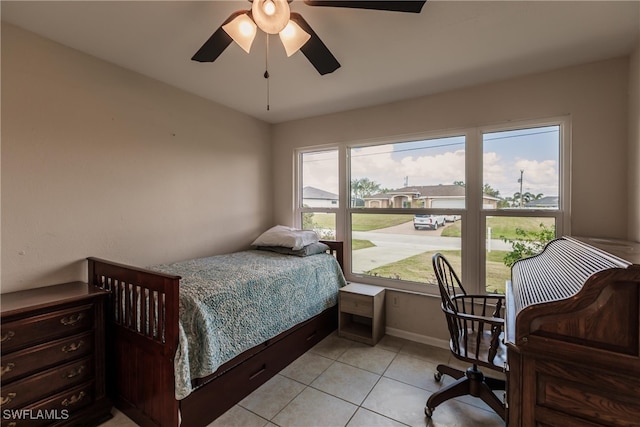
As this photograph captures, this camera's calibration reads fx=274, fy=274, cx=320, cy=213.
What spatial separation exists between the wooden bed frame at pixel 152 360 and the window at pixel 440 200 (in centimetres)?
169

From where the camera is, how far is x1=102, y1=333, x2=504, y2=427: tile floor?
1.75 meters

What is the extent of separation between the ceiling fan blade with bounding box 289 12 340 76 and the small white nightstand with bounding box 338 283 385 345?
2.09 meters

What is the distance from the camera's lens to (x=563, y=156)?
226 cm

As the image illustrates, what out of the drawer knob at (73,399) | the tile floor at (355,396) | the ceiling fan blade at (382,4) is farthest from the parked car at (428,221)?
the drawer knob at (73,399)

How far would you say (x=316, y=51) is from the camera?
1.57m

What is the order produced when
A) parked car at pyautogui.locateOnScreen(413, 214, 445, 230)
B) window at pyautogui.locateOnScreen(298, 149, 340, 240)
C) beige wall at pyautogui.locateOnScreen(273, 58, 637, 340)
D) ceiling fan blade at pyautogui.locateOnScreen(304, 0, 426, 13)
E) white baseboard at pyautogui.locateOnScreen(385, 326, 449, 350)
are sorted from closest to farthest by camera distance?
ceiling fan blade at pyautogui.locateOnScreen(304, 0, 426, 13)
beige wall at pyautogui.locateOnScreen(273, 58, 637, 340)
white baseboard at pyautogui.locateOnScreen(385, 326, 449, 350)
parked car at pyautogui.locateOnScreen(413, 214, 445, 230)
window at pyautogui.locateOnScreen(298, 149, 340, 240)

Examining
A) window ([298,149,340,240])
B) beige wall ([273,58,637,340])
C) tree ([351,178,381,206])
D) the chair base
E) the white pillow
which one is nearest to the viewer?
the chair base

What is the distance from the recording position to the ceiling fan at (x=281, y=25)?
1.22 meters

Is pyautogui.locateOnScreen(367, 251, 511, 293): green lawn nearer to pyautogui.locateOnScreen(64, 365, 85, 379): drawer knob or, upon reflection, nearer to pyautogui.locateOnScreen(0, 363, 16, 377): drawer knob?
pyautogui.locateOnScreen(64, 365, 85, 379): drawer knob

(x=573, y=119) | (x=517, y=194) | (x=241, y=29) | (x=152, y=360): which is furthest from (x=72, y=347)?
(x=573, y=119)

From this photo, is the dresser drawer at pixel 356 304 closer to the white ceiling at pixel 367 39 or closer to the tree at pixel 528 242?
the tree at pixel 528 242

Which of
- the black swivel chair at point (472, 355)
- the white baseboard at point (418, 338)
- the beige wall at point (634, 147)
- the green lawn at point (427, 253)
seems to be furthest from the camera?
the white baseboard at point (418, 338)

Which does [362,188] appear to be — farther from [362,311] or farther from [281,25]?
[281,25]

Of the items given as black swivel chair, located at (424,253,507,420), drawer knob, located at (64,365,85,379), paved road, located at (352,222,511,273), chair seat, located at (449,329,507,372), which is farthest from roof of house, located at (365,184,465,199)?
drawer knob, located at (64,365,85,379)
